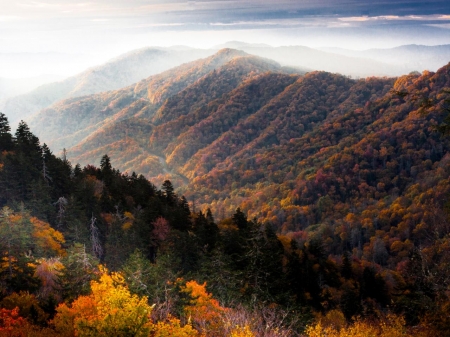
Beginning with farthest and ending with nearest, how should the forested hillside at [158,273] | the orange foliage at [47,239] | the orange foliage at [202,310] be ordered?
the orange foliage at [47,239] → the orange foliage at [202,310] → the forested hillside at [158,273]

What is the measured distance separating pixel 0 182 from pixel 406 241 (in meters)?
133

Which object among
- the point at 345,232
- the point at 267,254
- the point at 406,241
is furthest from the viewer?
the point at 345,232

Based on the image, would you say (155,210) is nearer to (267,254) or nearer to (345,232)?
(267,254)

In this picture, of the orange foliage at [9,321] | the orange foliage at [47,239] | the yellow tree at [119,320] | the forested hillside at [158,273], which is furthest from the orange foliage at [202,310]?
the orange foliage at [47,239]

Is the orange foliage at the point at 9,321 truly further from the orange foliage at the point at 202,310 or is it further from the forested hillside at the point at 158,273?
the orange foliage at the point at 202,310

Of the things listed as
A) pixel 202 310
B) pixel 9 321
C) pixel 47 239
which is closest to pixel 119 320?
pixel 9 321

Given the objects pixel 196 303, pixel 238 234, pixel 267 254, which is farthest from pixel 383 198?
pixel 196 303

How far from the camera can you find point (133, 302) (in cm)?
1950

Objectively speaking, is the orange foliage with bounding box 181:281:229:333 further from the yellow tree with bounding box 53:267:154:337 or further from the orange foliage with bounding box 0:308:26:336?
the orange foliage with bounding box 0:308:26:336

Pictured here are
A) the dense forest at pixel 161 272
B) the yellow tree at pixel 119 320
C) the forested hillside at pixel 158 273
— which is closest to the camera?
the yellow tree at pixel 119 320

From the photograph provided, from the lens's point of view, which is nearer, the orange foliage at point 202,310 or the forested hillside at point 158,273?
the forested hillside at point 158,273

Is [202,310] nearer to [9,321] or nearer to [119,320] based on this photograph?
[119,320]

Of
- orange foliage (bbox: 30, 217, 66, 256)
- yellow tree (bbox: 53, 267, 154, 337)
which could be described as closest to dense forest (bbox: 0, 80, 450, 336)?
yellow tree (bbox: 53, 267, 154, 337)

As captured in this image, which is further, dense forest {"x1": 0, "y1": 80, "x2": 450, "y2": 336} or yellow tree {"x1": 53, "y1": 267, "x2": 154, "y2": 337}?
dense forest {"x1": 0, "y1": 80, "x2": 450, "y2": 336}
